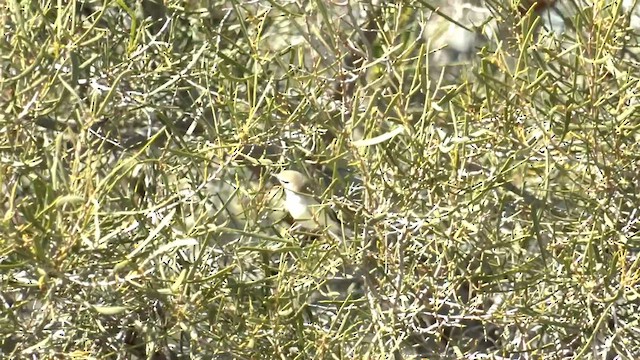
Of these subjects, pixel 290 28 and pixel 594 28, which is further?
pixel 290 28

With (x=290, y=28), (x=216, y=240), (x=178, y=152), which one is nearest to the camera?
(x=178, y=152)

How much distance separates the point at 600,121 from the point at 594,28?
74 millimetres

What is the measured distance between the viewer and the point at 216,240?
93 cm

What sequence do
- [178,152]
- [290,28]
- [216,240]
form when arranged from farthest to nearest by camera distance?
[290,28] < [216,240] < [178,152]

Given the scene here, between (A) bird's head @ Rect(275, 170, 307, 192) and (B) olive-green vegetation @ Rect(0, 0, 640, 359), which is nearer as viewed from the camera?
(B) olive-green vegetation @ Rect(0, 0, 640, 359)

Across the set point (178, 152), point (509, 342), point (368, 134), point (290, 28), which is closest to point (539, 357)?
point (509, 342)

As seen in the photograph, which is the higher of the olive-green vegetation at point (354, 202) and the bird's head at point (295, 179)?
the olive-green vegetation at point (354, 202)

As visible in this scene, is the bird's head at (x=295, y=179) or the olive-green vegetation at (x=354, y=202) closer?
the olive-green vegetation at (x=354, y=202)

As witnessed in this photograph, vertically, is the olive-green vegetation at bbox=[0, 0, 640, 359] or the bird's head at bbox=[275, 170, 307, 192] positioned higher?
the olive-green vegetation at bbox=[0, 0, 640, 359]

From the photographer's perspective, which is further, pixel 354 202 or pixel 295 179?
pixel 295 179

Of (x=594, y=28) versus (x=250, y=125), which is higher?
(x=594, y=28)

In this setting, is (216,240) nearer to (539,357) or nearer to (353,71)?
(353,71)

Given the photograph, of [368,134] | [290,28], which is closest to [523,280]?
[368,134]

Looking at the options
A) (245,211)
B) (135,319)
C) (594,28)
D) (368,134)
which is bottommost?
(135,319)
